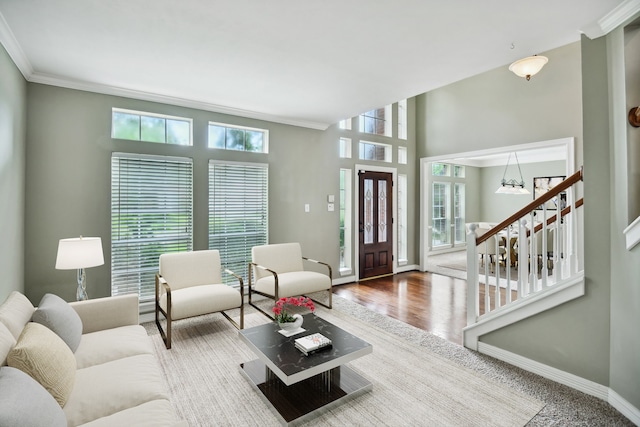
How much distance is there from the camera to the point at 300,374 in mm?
2031

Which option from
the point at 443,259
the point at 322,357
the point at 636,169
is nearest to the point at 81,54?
the point at 322,357

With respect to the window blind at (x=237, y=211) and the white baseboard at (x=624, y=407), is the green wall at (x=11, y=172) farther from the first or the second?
the white baseboard at (x=624, y=407)

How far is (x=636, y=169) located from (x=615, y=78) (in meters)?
0.67

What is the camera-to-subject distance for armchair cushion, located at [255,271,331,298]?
3.81 meters

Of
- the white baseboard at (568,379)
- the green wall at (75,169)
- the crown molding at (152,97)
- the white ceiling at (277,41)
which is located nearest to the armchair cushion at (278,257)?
the green wall at (75,169)

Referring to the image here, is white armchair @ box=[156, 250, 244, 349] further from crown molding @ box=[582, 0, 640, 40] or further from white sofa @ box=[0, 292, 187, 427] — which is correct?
crown molding @ box=[582, 0, 640, 40]

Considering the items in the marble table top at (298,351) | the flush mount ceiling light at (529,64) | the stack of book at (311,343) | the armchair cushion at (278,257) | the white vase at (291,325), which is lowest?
the marble table top at (298,351)

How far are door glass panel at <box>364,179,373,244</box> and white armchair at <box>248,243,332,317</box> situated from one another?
5.64 ft

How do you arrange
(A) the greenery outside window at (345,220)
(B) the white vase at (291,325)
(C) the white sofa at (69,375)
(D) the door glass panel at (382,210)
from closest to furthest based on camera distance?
(C) the white sofa at (69,375)
(B) the white vase at (291,325)
(A) the greenery outside window at (345,220)
(D) the door glass panel at (382,210)

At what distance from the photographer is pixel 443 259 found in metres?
7.87

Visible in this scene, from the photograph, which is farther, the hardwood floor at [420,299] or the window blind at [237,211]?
the window blind at [237,211]

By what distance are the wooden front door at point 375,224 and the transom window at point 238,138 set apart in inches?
78.0

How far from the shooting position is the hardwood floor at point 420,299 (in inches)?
146

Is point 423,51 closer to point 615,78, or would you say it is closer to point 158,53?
point 615,78
